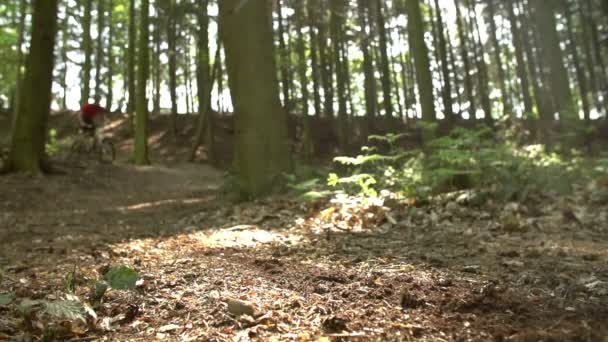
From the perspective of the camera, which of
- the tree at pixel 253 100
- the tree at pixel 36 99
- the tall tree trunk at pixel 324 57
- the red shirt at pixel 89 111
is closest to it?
the tree at pixel 253 100

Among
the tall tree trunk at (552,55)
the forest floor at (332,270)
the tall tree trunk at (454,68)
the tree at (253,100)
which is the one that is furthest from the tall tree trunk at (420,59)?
the tall tree trunk at (454,68)

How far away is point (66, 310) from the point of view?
1.91 metres

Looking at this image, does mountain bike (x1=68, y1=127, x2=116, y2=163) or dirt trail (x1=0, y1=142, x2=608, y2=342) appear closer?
dirt trail (x1=0, y1=142, x2=608, y2=342)

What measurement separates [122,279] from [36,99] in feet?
28.0

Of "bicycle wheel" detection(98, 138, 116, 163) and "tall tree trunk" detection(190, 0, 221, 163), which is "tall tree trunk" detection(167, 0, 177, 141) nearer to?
"tall tree trunk" detection(190, 0, 221, 163)

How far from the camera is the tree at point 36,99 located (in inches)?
364

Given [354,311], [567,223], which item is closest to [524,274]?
[354,311]

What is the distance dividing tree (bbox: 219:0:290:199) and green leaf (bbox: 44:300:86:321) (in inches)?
184

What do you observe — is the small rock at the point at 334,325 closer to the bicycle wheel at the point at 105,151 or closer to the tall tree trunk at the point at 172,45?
the bicycle wheel at the point at 105,151

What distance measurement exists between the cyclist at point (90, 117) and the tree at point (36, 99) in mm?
2976

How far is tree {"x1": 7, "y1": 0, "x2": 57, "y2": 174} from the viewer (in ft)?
30.3

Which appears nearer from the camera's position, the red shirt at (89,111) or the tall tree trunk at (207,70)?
the red shirt at (89,111)

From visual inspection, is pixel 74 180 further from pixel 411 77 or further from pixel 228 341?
pixel 411 77

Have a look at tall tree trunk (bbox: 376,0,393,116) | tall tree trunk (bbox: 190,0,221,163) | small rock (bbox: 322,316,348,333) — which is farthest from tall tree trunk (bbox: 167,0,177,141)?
small rock (bbox: 322,316,348,333)
